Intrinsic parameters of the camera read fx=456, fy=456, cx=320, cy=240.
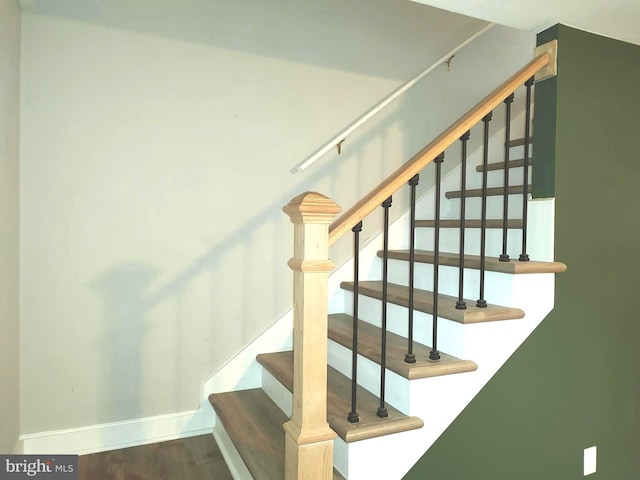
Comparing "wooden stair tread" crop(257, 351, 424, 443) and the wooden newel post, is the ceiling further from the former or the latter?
"wooden stair tread" crop(257, 351, 424, 443)

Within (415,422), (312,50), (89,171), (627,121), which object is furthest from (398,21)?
(415,422)

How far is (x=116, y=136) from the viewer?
7.38 ft

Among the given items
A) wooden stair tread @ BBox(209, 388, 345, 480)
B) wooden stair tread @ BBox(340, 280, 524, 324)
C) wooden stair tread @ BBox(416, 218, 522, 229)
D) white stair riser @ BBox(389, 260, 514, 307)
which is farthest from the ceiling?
wooden stair tread @ BBox(209, 388, 345, 480)

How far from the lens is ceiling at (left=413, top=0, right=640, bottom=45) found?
5.91 feet

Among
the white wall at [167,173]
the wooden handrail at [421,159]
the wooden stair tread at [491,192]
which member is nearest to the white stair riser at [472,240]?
the wooden stair tread at [491,192]

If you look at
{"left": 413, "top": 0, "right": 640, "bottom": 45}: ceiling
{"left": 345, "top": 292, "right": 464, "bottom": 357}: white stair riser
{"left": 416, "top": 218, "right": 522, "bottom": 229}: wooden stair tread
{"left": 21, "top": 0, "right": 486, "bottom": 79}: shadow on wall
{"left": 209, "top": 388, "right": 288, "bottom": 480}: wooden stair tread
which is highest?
{"left": 21, "top": 0, "right": 486, "bottom": 79}: shadow on wall

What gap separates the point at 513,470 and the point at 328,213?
1.41 meters

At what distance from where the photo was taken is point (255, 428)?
2.04 m

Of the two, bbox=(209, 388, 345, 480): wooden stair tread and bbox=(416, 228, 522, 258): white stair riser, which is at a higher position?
bbox=(416, 228, 522, 258): white stair riser

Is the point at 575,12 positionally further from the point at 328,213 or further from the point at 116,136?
the point at 116,136

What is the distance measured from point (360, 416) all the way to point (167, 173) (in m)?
1.52

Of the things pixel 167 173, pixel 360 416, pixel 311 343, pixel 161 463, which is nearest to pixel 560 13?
pixel 311 343

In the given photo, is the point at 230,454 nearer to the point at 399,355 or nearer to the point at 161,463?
the point at 161,463

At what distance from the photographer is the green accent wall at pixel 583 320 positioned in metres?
1.93
